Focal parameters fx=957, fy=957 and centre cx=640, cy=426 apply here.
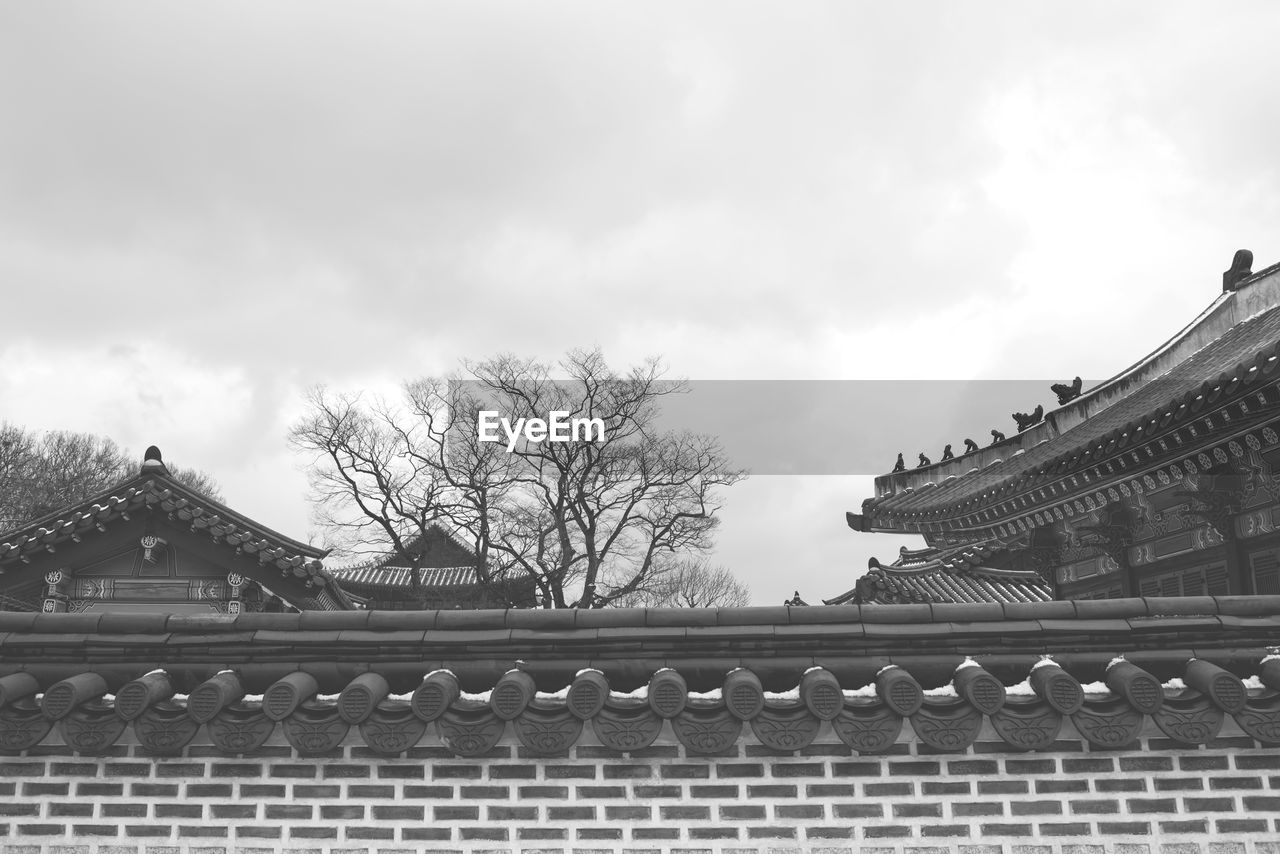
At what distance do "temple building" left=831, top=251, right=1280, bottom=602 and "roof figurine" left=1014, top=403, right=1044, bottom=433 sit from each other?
0.02 meters

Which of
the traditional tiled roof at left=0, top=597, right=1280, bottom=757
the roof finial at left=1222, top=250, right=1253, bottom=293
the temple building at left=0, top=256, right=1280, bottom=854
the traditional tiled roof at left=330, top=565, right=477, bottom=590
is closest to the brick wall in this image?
the temple building at left=0, top=256, right=1280, bottom=854

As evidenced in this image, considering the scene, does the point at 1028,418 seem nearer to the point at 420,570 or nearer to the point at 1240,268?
the point at 1240,268

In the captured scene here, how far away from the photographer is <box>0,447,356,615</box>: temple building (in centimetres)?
1507

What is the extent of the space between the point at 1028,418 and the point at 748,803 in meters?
12.4

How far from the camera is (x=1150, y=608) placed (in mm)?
4258

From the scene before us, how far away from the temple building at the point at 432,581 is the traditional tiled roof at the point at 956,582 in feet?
52.7

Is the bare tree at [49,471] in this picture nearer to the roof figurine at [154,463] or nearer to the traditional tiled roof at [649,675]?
the roof figurine at [154,463]

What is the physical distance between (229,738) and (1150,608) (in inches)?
160

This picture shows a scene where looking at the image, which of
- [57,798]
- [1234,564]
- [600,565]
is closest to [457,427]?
[600,565]

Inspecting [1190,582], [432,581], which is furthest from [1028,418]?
[432,581]

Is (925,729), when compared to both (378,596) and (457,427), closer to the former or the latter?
(457,427)

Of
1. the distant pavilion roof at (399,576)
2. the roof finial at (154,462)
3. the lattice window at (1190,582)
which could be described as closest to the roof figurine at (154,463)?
the roof finial at (154,462)

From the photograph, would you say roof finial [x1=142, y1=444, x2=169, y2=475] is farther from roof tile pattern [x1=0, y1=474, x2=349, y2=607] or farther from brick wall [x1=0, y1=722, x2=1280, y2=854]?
brick wall [x1=0, y1=722, x2=1280, y2=854]

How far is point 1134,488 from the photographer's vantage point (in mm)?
9016
